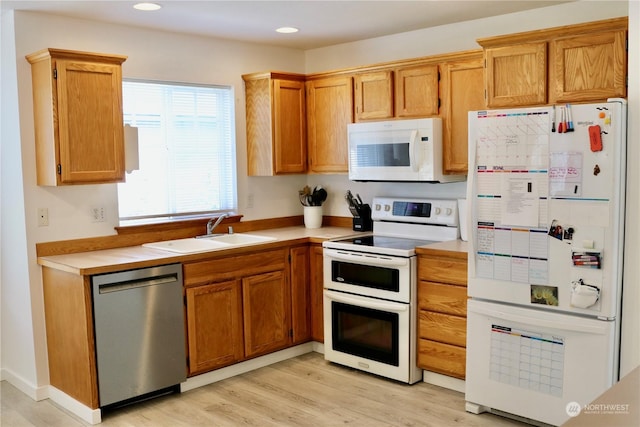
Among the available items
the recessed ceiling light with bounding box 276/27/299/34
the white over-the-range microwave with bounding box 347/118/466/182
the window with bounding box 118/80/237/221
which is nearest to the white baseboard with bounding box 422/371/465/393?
the white over-the-range microwave with bounding box 347/118/466/182

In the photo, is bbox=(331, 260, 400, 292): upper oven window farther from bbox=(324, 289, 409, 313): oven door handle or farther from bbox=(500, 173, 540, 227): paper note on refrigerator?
bbox=(500, 173, 540, 227): paper note on refrigerator

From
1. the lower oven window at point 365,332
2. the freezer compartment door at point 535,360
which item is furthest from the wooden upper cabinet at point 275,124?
the freezer compartment door at point 535,360

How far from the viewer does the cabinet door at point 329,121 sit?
15.3ft

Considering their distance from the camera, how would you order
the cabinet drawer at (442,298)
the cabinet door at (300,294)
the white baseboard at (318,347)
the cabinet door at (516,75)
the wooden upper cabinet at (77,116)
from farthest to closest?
1. the white baseboard at (318,347)
2. the cabinet door at (300,294)
3. the cabinet drawer at (442,298)
4. the wooden upper cabinet at (77,116)
5. the cabinet door at (516,75)

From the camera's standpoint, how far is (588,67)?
Answer: 10.6 ft

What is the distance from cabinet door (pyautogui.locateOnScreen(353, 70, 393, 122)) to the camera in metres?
4.36

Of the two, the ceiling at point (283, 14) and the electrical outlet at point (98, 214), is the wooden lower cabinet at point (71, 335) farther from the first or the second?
the ceiling at point (283, 14)

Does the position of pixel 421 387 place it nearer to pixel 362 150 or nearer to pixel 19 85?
pixel 362 150

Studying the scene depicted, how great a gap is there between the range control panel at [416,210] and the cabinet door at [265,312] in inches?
36.5

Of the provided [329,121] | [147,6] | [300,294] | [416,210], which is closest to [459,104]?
[416,210]

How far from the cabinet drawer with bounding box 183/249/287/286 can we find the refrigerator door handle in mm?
1500

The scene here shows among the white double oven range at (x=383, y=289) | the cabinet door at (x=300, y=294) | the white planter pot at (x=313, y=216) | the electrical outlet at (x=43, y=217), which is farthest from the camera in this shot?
the white planter pot at (x=313, y=216)

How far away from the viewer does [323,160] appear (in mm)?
4871

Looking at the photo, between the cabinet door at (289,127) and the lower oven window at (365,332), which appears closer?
the lower oven window at (365,332)
